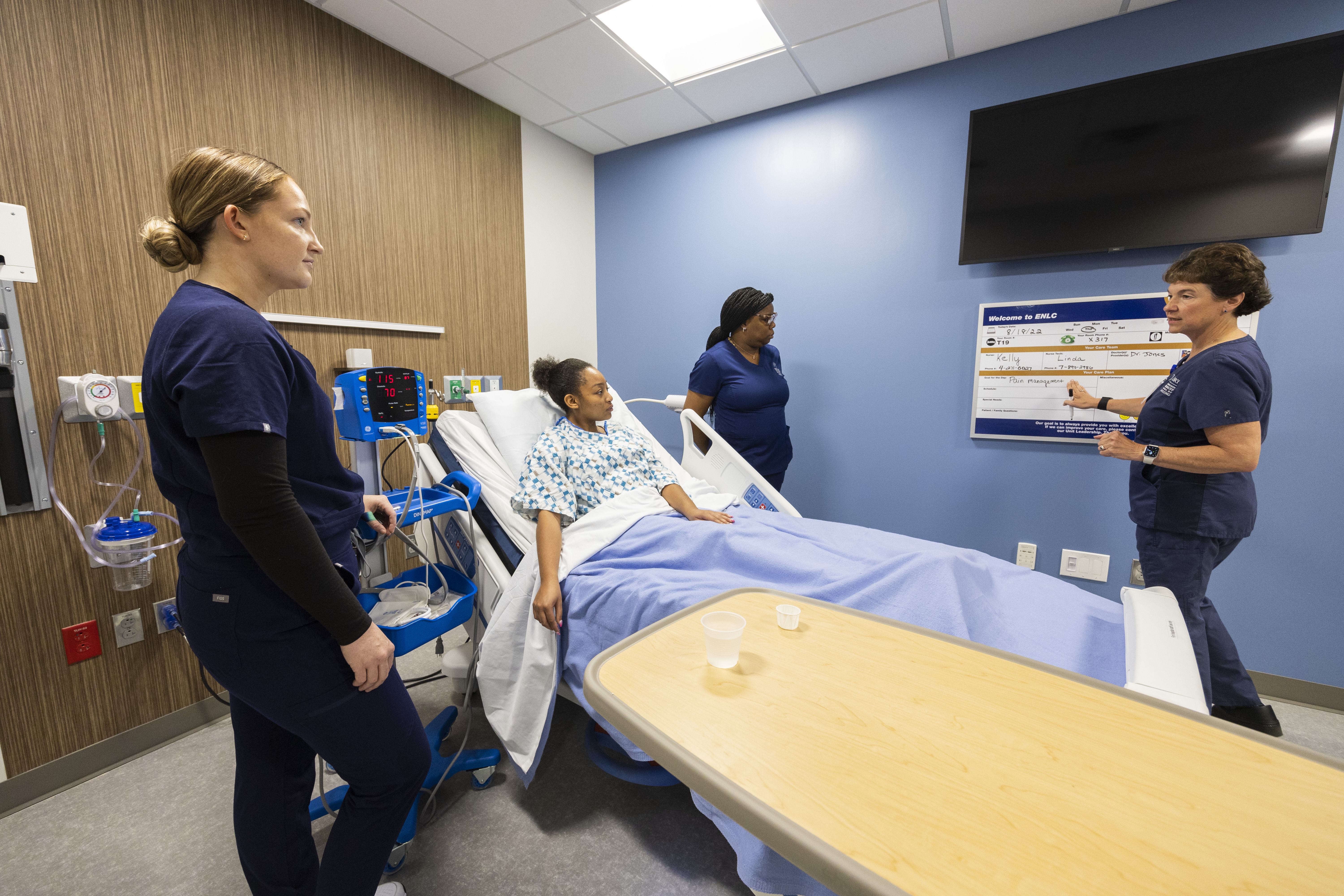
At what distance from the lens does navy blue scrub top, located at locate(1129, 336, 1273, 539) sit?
140 centimetres

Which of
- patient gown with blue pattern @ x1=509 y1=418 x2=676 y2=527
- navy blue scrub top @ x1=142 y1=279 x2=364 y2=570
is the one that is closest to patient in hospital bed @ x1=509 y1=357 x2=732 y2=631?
patient gown with blue pattern @ x1=509 y1=418 x2=676 y2=527

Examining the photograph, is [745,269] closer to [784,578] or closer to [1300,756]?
[784,578]

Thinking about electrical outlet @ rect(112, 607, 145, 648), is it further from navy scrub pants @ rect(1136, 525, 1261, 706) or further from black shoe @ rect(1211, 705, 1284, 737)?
black shoe @ rect(1211, 705, 1284, 737)

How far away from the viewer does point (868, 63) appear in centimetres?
231

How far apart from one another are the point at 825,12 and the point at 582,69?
1.02 m

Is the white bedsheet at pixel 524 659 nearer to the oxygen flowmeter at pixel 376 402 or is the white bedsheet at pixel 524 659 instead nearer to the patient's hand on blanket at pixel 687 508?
the patient's hand on blanket at pixel 687 508

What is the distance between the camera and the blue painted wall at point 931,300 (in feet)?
6.16

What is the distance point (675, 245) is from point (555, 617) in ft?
7.64

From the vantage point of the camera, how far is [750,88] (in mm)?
2500

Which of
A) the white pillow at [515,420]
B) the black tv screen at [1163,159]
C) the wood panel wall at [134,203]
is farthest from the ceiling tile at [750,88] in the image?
the white pillow at [515,420]

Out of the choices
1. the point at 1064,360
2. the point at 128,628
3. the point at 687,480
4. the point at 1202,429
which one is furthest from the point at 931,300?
the point at 128,628

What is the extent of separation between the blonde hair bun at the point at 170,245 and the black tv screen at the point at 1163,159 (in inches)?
97.7

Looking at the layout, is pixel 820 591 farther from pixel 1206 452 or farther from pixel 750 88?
pixel 750 88

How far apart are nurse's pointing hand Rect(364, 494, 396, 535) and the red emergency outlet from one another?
3.70 ft
